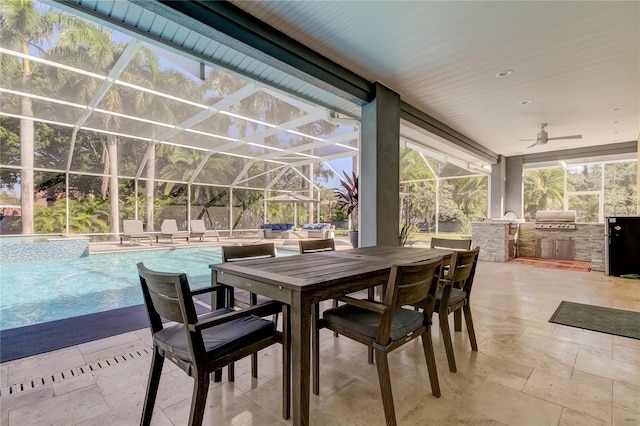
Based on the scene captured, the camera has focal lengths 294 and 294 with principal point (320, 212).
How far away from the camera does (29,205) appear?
323 inches

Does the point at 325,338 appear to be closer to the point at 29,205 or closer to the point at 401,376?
the point at 401,376

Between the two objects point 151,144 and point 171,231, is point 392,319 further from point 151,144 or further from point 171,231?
point 171,231

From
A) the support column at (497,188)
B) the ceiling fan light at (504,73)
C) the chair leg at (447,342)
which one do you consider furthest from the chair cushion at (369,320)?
the support column at (497,188)

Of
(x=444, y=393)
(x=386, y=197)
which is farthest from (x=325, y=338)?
(x=386, y=197)

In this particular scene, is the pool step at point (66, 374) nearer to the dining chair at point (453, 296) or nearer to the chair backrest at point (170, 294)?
the chair backrest at point (170, 294)

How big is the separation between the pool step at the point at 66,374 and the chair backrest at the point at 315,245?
1527 millimetres

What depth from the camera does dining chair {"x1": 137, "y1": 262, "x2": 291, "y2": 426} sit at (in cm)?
130

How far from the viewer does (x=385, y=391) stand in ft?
5.05

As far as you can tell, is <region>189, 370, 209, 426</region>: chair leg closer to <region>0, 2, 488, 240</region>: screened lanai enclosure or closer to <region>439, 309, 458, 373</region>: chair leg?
<region>439, 309, 458, 373</region>: chair leg

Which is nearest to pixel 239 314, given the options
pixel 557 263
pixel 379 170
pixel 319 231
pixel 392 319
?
pixel 392 319

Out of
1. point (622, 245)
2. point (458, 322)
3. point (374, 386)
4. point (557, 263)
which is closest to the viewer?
point (374, 386)

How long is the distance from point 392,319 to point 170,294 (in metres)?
1.16

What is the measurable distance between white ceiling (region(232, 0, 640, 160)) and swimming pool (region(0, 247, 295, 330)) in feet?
A: 12.9

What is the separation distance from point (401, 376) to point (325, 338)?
0.84 meters
